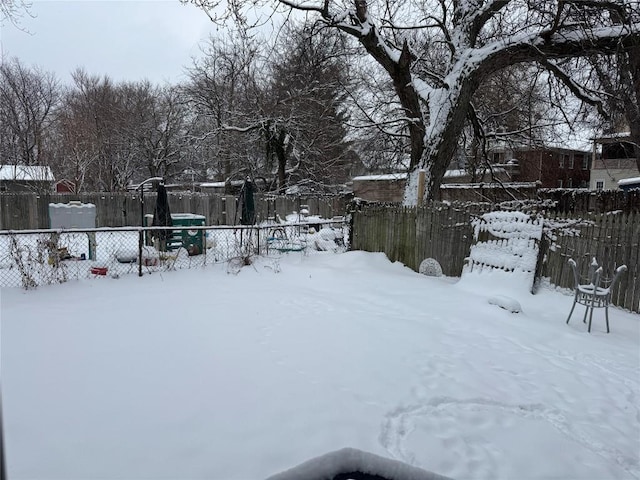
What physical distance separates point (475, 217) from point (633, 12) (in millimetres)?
4917

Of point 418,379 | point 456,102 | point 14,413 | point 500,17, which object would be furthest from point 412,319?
point 500,17

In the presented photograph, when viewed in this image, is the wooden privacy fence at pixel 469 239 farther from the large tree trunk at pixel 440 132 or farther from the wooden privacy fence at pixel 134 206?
the wooden privacy fence at pixel 134 206

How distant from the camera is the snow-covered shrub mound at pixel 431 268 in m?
8.11

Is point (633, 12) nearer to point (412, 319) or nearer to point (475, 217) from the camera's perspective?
point (475, 217)

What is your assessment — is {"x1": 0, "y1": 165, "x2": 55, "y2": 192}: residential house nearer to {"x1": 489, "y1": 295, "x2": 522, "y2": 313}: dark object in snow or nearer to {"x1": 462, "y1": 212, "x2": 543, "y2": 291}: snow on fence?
{"x1": 462, "y1": 212, "x2": 543, "y2": 291}: snow on fence

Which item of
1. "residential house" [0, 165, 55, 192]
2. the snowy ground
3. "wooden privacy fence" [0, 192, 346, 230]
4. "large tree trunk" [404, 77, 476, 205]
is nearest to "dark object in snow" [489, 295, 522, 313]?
the snowy ground

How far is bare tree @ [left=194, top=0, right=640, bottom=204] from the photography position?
8.59 m

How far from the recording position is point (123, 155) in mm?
28297

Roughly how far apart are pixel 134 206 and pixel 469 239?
15.7 metres

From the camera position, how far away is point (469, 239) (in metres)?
7.82

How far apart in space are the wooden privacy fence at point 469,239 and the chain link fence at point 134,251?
1517 mm

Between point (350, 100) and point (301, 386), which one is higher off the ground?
point (350, 100)

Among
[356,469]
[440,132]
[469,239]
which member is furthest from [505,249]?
[356,469]

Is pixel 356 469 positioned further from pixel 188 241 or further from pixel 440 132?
pixel 188 241
